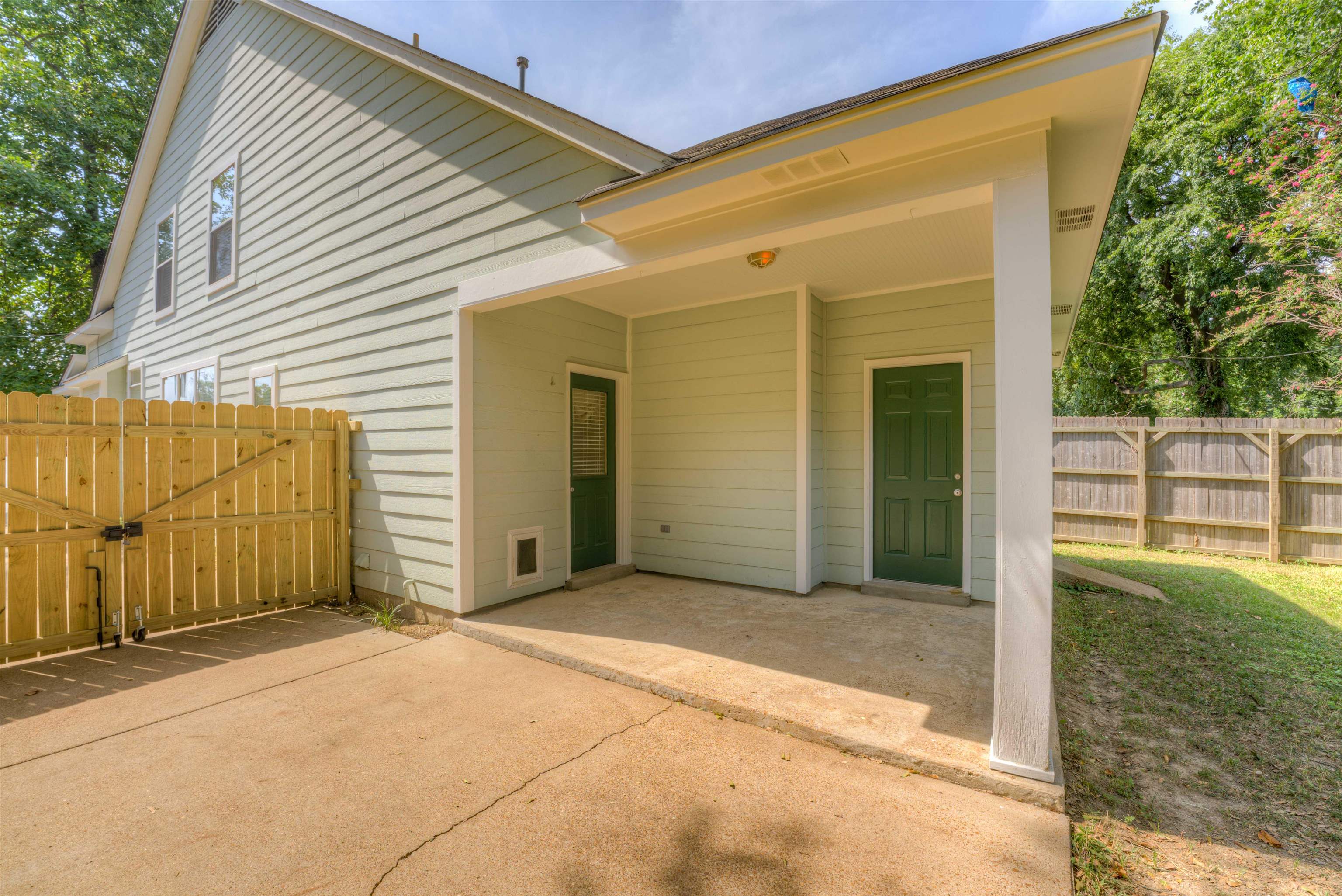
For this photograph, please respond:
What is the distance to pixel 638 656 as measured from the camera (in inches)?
139

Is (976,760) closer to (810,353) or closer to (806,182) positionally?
(806,182)

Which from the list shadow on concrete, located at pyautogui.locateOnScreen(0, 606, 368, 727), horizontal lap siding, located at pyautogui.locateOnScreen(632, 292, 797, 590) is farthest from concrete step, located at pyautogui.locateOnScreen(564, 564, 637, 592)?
shadow on concrete, located at pyautogui.locateOnScreen(0, 606, 368, 727)

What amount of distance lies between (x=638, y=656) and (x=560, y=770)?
1199mm

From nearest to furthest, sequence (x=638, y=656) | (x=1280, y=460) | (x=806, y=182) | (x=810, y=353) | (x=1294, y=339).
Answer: (x=806, y=182), (x=638, y=656), (x=810, y=353), (x=1280, y=460), (x=1294, y=339)

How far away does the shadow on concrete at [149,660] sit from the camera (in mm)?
3127

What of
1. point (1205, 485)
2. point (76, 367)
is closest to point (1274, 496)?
point (1205, 485)

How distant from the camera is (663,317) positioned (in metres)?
5.92

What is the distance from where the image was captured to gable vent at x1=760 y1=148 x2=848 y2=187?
2488 millimetres

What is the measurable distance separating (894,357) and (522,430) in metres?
3.45

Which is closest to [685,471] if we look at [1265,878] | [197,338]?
[1265,878]

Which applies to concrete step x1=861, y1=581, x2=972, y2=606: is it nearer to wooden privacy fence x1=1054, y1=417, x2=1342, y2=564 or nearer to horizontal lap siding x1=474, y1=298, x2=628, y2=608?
horizontal lap siding x1=474, y1=298, x2=628, y2=608

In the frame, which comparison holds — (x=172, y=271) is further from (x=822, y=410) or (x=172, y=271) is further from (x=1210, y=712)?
(x=1210, y=712)

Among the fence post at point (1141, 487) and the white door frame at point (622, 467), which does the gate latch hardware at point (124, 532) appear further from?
the fence post at point (1141, 487)

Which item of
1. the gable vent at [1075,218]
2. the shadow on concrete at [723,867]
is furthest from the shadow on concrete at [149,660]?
the gable vent at [1075,218]
